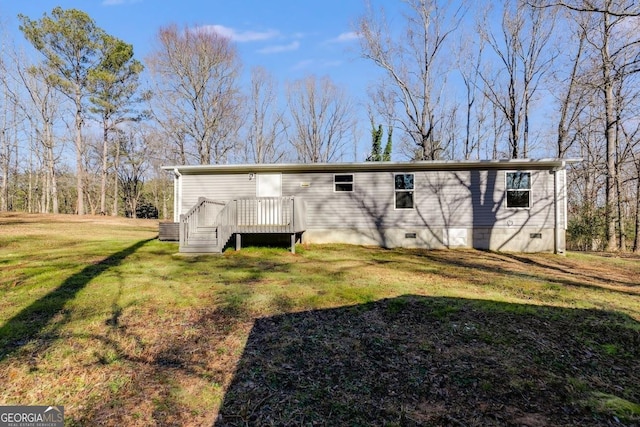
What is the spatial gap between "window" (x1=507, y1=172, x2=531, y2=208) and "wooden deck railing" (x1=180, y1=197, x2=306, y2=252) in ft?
23.9

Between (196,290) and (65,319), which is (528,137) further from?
(65,319)

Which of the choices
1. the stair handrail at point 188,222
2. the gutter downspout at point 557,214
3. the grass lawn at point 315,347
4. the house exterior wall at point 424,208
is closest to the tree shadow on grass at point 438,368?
the grass lawn at point 315,347

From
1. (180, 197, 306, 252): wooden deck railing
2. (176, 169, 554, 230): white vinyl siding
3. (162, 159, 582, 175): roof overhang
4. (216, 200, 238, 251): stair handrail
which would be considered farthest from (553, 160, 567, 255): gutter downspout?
(216, 200, 238, 251): stair handrail

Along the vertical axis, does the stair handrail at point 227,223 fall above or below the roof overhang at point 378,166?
below

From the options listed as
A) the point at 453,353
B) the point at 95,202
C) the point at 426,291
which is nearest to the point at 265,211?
the point at 426,291

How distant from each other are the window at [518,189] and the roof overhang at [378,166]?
0.31 meters

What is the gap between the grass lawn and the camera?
2.73 meters

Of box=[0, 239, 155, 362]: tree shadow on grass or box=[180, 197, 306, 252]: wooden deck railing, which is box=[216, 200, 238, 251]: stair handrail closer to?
A: box=[180, 197, 306, 252]: wooden deck railing

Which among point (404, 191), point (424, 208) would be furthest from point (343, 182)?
point (424, 208)

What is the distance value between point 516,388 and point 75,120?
2862cm

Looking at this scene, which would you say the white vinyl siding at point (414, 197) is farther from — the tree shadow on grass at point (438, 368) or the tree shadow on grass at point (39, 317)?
the tree shadow on grass at point (438, 368)

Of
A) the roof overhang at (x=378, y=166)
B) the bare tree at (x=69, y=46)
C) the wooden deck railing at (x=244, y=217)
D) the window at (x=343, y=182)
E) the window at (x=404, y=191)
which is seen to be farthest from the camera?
the bare tree at (x=69, y=46)

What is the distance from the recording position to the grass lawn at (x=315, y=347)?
107 inches

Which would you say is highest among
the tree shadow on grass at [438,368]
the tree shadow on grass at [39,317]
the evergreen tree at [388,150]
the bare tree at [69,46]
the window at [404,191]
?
the bare tree at [69,46]
